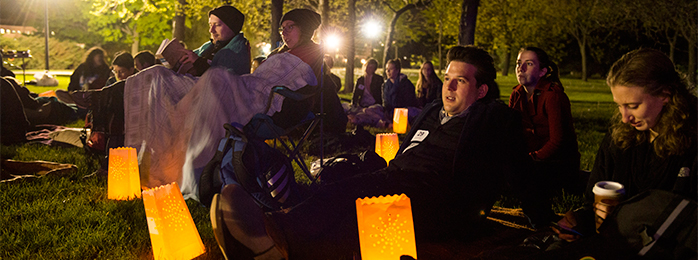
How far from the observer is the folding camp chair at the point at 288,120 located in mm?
4020

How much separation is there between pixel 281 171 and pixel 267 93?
0.96 metres

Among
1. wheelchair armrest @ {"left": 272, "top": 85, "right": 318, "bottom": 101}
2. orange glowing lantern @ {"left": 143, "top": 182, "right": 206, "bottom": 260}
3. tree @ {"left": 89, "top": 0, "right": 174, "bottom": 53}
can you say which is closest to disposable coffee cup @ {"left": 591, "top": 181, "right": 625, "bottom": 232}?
orange glowing lantern @ {"left": 143, "top": 182, "right": 206, "bottom": 260}

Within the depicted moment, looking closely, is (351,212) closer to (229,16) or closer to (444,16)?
(229,16)

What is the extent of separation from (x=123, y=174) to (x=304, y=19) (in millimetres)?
2097

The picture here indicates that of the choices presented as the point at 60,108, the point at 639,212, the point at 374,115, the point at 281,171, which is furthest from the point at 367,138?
the point at 60,108

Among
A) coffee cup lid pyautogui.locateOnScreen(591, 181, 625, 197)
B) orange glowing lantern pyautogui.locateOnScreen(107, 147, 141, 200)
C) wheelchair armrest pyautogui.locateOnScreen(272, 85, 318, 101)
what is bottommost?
orange glowing lantern pyautogui.locateOnScreen(107, 147, 141, 200)

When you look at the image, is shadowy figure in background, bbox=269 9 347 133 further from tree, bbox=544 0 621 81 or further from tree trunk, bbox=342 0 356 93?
tree, bbox=544 0 621 81

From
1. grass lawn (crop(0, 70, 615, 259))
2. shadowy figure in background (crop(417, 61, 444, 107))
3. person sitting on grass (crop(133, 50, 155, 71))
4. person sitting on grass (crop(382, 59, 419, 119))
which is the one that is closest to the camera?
grass lawn (crop(0, 70, 615, 259))

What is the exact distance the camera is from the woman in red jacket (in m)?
4.03

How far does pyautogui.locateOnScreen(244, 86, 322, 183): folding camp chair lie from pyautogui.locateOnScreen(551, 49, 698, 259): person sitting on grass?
235 cm

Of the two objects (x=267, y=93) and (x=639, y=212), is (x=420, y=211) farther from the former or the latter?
(x=267, y=93)

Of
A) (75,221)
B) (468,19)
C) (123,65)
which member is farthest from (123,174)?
(468,19)

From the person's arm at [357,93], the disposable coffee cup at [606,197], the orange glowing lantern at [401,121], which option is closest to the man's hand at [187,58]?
the disposable coffee cup at [606,197]

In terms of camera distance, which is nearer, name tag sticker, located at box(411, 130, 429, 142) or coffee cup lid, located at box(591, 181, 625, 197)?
coffee cup lid, located at box(591, 181, 625, 197)
